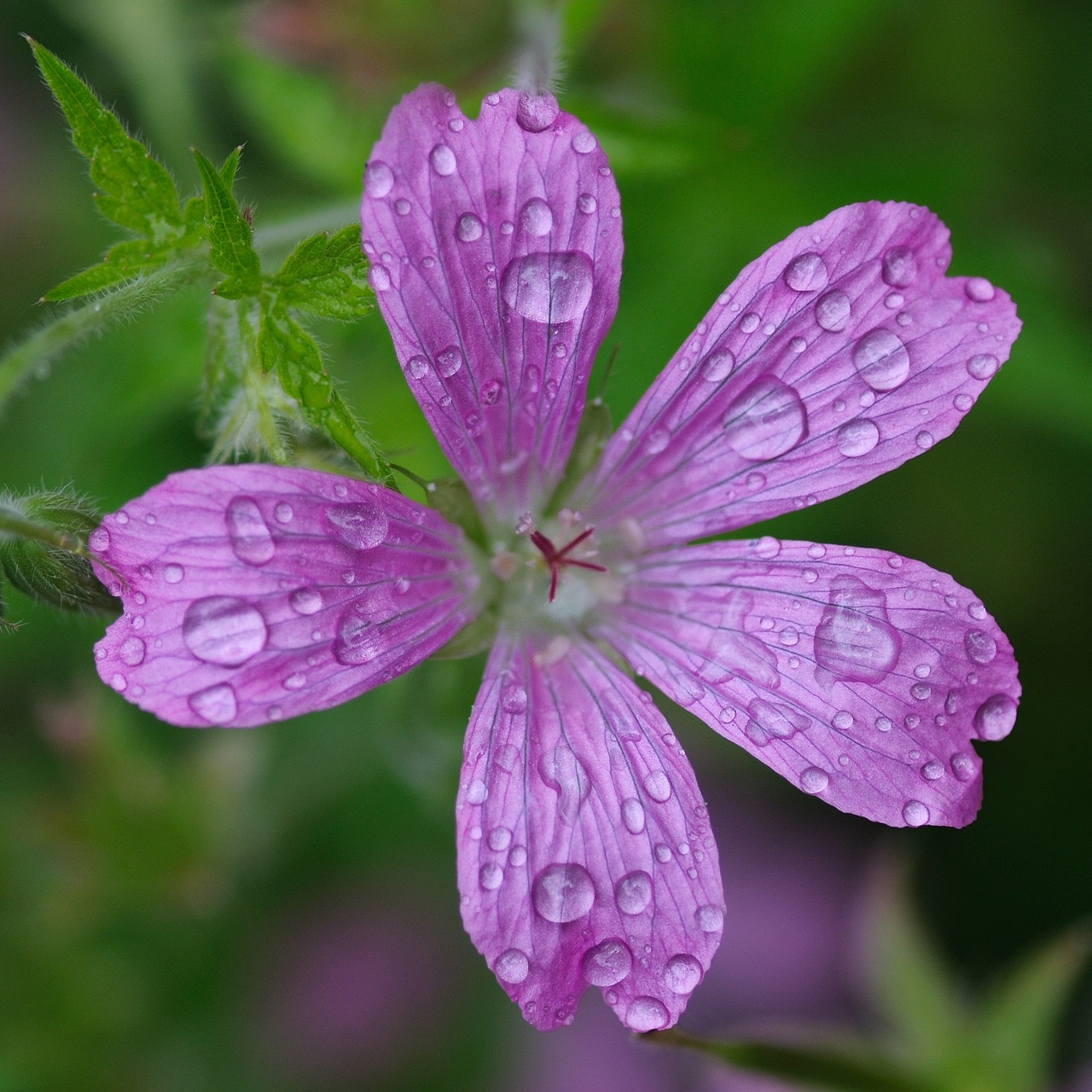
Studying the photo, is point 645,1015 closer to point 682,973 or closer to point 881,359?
point 682,973

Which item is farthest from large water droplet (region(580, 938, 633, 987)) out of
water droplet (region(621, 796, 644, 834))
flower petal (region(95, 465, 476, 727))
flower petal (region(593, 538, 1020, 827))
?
flower petal (region(95, 465, 476, 727))

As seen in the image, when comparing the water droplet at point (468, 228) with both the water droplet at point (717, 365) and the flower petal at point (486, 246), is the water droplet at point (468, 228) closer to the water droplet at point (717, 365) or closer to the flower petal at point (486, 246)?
the flower petal at point (486, 246)

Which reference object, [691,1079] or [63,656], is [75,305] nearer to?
[63,656]

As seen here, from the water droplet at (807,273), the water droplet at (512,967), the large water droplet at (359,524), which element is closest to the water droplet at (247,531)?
the large water droplet at (359,524)

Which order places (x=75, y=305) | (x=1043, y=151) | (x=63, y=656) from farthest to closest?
(x=1043, y=151)
(x=63, y=656)
(x=75, y=305)

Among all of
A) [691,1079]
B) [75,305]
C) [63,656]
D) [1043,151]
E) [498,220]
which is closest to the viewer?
[498,220]

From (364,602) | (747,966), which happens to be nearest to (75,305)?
(364,602)
